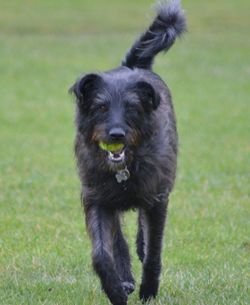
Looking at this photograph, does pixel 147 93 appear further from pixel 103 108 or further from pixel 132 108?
pixel 103 108

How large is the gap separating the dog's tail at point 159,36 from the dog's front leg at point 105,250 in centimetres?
195

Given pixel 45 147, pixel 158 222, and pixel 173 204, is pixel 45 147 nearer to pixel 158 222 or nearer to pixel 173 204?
pixel 173 204

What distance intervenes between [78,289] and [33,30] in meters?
29.3

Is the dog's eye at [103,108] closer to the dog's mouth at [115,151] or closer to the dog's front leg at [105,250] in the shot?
the dog's mouth at [115,151]

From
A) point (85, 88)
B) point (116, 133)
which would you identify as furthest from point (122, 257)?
point (85, 88)

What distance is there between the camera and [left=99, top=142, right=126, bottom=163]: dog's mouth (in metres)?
6.28

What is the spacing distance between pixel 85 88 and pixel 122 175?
2.19 feet

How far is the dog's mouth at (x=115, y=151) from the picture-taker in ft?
20.6

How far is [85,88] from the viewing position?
642 centimetres

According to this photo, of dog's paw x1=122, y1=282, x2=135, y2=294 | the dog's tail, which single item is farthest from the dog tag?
the dog's tail

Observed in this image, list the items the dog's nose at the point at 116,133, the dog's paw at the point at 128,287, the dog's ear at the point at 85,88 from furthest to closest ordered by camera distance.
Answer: the dog's paw at the point at 128,287 < the dog's ear at the point at 85,88 < the dog's nose at the point at 116,133

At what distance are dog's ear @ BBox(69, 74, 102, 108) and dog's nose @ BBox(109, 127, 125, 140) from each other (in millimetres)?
408

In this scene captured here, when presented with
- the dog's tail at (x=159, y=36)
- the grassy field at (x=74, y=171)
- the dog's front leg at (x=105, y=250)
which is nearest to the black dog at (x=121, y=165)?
the dog's front leg at (x=105, y=250)

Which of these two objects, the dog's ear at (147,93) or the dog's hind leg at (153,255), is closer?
the dog's ear at (147,93)
